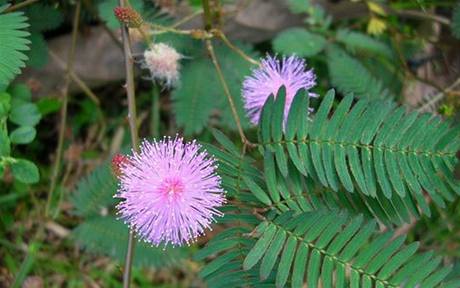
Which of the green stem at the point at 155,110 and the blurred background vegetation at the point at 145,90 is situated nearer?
the blurred background vegetation at the point at 145,90

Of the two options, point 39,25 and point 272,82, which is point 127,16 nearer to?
point 272,82

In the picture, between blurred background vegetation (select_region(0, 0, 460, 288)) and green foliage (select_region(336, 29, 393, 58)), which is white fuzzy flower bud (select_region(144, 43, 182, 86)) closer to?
blurred background vegetation (select_region(0, 0, 460, 288))

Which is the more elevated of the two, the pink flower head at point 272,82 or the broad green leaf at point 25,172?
the pink flower head at point 272,82

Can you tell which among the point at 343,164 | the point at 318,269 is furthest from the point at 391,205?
the point at 318,269

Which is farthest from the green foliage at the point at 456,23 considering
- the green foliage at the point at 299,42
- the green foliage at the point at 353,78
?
the green foliage at the point at 299,42

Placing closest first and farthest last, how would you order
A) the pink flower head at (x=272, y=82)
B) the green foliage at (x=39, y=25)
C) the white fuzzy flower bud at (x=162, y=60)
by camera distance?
the pink flower head at (x=272, y=82) < the white fuzzy flower bud at (x=162, y=60) < the green foliage at (x=39, y=25)

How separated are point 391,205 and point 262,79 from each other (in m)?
0.55

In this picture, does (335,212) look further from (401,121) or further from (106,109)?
(106,109)

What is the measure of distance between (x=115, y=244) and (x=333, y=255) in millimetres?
1062

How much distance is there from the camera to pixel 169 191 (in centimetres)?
160

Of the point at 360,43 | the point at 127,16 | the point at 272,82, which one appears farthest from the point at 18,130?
the point at 360,43

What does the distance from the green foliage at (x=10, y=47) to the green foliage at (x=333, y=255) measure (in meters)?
0.78

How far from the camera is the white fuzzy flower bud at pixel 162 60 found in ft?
7.09

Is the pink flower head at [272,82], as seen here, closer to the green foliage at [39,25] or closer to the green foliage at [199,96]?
the green foliage at [199,96]
